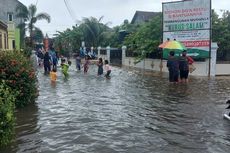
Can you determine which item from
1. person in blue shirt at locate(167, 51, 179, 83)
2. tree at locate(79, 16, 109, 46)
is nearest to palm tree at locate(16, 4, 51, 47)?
tree at locate(79, 16, 109, 46)

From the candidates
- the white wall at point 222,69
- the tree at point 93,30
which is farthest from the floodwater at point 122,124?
the tree at point 93,30

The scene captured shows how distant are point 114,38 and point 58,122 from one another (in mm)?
35481

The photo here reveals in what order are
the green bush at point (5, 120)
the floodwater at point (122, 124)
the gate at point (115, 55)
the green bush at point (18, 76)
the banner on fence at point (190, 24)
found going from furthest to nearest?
1. the gate at point (115, 55)
2. the banner on fence at point (190, 24)
3. the green bush at point (18, 76)
4. the floodwater at point (122, 124)
5. the green bush at point (5, 120)

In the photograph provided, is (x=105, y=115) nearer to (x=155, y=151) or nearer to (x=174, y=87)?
(x=155, y=151)

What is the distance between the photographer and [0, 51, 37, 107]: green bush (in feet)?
32.4

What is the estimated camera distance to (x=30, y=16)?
48406 millimetres

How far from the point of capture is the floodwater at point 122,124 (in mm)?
6914

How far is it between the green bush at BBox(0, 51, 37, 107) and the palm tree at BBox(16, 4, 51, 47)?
3850 centimetres

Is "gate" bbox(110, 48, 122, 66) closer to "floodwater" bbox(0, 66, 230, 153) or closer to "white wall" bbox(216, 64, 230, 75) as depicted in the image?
"white wall" bbox(216, 64, 230, 75)

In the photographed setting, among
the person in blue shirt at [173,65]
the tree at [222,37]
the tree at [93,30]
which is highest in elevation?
the tree at [93,30]

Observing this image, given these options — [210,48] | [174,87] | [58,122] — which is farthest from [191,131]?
[210,48]

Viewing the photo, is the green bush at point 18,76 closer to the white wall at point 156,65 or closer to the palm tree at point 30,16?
the white wall at point 156,65

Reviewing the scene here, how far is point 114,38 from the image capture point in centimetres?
4381

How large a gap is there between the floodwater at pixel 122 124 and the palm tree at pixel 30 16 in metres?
36.2
